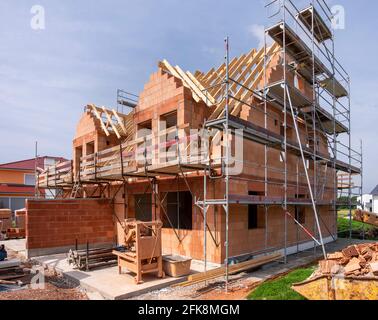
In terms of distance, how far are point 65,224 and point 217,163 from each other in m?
7.35

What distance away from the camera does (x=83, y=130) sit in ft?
55.8

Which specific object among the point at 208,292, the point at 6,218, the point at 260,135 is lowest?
the point at 208,292

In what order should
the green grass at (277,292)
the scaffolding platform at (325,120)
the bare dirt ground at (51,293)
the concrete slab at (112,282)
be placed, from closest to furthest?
the green grass at (277,292), the bare dirt ground at (51,293), the concrete slab at (112,282), the scaffolding platform at (325,120)

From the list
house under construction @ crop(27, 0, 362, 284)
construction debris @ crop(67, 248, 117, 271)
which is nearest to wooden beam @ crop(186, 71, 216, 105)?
house under construction @ crop(27, 0, 362, 284)

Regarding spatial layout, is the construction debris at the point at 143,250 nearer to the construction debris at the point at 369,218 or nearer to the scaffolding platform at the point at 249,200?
the scaffolding platform at the point at 249,200

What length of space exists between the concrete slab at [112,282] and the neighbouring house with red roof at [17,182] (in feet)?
69.3

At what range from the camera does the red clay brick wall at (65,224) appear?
1166 cm

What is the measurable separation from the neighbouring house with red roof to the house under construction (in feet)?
51.7

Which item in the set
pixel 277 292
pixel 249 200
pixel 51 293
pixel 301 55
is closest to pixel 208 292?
pixel 277 292

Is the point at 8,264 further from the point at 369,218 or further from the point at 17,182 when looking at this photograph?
the point at 17,182

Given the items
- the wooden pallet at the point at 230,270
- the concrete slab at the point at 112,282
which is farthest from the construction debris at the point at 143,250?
the wooden pallet at the point at 230,270

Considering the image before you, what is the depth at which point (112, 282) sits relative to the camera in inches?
317
